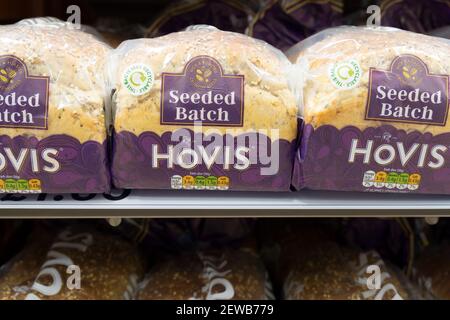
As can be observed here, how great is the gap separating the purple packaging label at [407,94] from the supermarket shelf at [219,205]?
0.62 ft

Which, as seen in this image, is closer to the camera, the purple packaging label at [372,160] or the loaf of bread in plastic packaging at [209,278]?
the purple packaging label at [372,160]

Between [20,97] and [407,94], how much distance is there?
2.61 feet

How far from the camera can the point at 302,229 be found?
1.42 m

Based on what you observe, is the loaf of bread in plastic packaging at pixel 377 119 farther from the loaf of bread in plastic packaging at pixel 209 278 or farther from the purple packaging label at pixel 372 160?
the loaf of bread in plastic packaging at pixel 209 278

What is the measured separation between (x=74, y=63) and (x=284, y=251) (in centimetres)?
83

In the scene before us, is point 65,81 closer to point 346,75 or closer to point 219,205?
point 219,205

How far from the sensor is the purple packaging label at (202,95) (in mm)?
881

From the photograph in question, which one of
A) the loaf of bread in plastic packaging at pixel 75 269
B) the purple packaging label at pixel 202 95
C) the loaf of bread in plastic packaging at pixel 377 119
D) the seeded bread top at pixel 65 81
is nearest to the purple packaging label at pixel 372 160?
the loaf of bread in plastic packaging at pixel 377 119

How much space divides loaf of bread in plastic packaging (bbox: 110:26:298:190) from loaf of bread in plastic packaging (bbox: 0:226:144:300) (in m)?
0.34

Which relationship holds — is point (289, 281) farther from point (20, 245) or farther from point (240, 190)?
point (20, 245)

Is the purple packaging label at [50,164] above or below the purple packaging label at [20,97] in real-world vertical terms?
below

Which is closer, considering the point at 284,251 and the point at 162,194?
the point at 162,194

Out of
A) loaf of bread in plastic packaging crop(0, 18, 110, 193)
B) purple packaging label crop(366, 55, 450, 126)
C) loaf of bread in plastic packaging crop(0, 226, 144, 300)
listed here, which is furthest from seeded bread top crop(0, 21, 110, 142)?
purple packaging label crop(366, 55, 450, 126)
